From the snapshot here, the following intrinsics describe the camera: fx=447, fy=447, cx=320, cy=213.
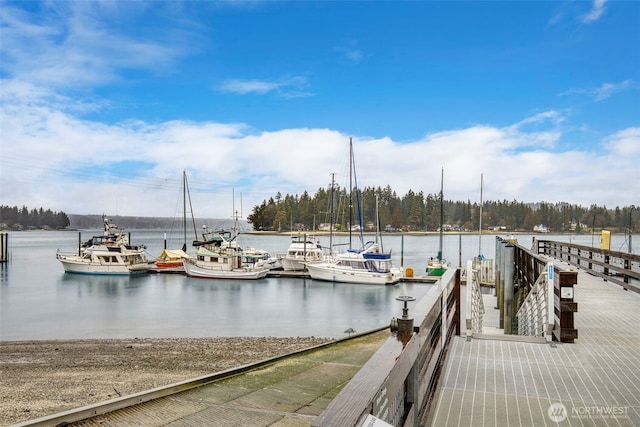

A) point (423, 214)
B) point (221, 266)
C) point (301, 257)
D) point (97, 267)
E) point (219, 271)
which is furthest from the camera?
point (423, 214)

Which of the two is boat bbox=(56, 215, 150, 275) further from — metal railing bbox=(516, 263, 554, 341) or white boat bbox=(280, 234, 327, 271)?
metal railing bbox=(516, 263, 554, 341)

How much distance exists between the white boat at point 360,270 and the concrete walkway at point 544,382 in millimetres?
32662

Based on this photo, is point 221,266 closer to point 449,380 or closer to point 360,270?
point 360,270

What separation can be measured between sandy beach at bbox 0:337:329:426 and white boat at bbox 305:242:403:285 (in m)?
21.7

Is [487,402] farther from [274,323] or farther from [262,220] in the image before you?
[262,220]

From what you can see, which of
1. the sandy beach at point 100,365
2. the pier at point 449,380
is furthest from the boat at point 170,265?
the pier at point 449,380

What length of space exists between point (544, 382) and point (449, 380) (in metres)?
1.01

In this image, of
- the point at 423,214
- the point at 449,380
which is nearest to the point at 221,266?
the point at 449,380

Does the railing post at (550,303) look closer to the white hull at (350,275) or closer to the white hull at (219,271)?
the white hull at (350,275)

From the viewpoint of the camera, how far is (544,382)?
15.5ft

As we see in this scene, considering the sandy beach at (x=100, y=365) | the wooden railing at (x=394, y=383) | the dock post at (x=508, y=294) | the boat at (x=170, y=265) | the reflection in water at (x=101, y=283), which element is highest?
the wooden railing at (x=394, y=383)

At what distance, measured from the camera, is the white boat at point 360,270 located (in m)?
39.9

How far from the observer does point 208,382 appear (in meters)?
7.36

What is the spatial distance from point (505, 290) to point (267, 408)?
8861mm
